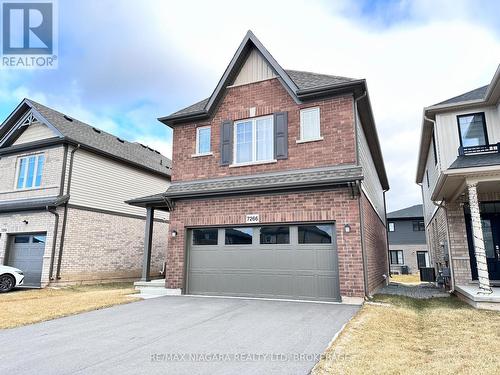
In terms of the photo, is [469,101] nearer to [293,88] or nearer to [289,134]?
[293,88]

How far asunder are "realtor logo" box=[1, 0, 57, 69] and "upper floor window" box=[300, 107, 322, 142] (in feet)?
32.6

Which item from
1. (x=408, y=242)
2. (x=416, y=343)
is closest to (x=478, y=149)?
(x=416, y=343)

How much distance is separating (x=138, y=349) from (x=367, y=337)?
3.67 metres

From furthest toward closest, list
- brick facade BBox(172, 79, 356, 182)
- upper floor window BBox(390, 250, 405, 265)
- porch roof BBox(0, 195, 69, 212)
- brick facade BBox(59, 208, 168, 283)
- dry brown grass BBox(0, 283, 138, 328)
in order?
upper floor window BBox(390, 250, 405, 265) < brick facade BBox(59, 208, 168, 283) < porch roof BBox(0, 195, 69, 212) < brick facade BBox(172, 79, 356, 182) < dry brown grass BBox(0, 283, 138, 328)

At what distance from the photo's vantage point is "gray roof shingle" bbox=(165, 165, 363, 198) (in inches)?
380

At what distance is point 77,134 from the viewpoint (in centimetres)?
1702

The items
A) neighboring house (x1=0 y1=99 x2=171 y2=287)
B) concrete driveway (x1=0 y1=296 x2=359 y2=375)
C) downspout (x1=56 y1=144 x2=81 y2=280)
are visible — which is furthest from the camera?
neighboring house (x1=0 y1=99 x2=171 y2=287)

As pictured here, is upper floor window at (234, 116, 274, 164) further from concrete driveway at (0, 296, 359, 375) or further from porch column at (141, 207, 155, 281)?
concrete driveway at (0, 296, 359, 375)

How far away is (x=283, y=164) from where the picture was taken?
1083 centimetres

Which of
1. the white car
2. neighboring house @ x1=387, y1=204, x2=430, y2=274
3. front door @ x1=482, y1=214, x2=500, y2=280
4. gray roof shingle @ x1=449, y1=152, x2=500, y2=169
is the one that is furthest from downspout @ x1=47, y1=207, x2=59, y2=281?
neighboring house @ x1=387, y1=204, x2=430, y2=274

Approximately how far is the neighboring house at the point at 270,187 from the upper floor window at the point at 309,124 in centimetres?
3

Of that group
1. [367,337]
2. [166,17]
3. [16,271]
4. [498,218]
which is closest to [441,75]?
→ [498,218]

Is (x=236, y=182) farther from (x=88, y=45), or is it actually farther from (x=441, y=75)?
(x=441, y=75)

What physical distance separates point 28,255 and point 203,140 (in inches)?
415
